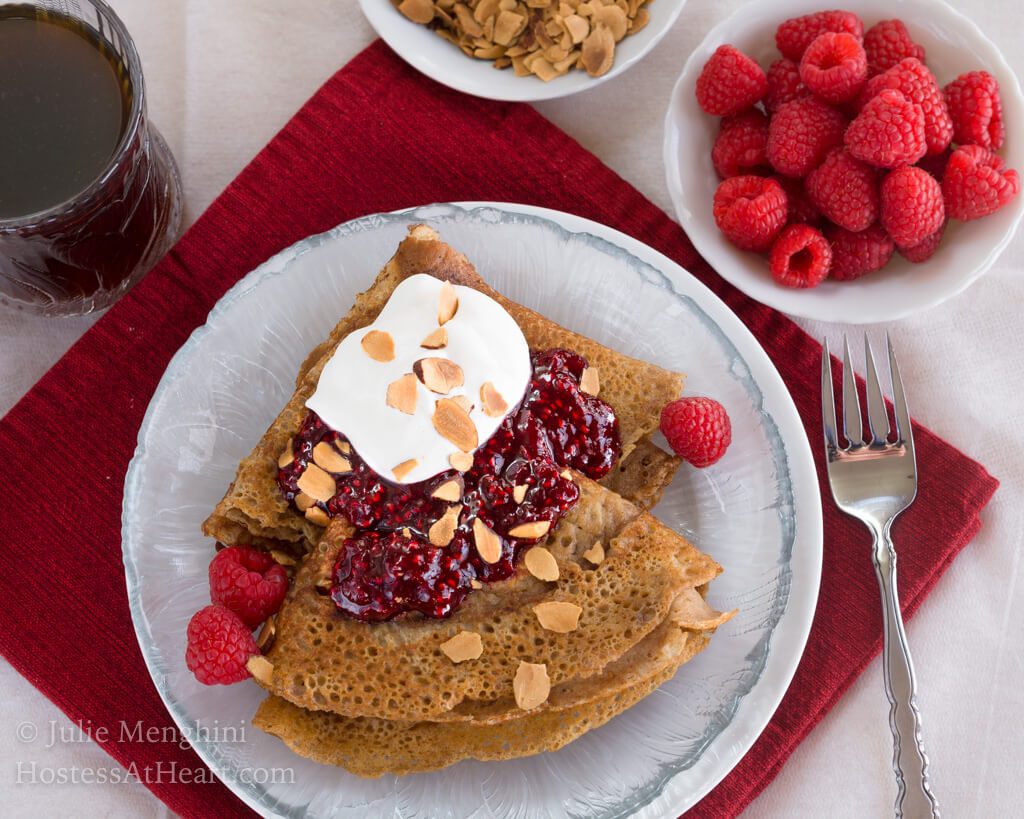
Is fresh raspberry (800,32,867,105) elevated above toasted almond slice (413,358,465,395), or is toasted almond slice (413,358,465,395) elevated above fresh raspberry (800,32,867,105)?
fresh raspberry (800,32,867,105)

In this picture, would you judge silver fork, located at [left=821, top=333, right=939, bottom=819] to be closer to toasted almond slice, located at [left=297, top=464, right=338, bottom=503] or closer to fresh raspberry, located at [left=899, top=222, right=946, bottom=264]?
fresh raspberry, located at [left=899, top=222, right=946, bottom=264]

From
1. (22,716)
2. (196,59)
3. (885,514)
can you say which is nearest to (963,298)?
(885,514)

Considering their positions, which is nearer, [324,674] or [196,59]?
[324,674]

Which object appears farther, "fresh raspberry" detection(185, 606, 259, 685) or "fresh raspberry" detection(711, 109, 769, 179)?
"fresh raspberry" detection(711, 109, 769, 179)

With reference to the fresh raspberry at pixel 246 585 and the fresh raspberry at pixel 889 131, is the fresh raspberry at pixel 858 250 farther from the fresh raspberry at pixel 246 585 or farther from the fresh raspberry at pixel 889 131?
the fresh raspberry at pixel 246 585

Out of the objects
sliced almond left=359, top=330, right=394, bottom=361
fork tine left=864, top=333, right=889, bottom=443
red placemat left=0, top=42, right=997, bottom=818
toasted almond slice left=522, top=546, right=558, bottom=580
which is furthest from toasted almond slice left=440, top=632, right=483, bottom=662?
fork tine left=864, top=333, right=889, bottom=443

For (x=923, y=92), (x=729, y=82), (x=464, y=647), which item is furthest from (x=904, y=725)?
(x=729, y=82)

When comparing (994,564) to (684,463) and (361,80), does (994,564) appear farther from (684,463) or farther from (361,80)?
(361,80)
